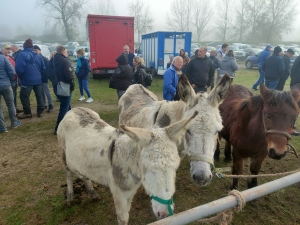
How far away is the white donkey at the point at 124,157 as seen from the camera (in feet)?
5.46

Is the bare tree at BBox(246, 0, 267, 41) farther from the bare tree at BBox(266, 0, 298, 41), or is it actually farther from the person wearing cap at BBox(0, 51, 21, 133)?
the person wearing cap at BBox(0, 51, 21, 133)

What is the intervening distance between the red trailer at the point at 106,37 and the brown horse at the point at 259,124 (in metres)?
9.97

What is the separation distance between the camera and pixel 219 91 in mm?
2473

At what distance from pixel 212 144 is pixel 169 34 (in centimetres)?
1209

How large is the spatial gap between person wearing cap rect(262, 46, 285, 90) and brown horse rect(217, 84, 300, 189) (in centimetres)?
461

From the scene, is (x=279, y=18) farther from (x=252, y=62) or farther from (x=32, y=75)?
(x=32, y=75)

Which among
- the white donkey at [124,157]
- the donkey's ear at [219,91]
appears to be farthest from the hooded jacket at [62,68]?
the donkey's ear at [219,91]

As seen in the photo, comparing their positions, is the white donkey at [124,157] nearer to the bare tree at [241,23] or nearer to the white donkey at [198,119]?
the white donkey at [198,119]

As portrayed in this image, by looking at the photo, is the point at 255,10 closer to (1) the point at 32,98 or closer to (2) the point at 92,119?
(1) the point at 32,98

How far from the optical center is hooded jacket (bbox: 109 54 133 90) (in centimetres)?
635

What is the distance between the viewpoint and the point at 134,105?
160 inches

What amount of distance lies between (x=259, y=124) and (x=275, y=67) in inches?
243

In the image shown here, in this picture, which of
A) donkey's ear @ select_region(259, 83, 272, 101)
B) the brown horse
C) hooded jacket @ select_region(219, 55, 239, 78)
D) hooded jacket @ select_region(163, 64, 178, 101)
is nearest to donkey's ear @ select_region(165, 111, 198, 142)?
the brown horse

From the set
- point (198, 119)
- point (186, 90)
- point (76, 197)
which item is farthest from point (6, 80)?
point (198, 119)
